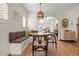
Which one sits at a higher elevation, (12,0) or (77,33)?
(12,0)

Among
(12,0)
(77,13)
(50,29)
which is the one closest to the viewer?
(12,0)

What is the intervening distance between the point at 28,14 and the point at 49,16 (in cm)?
66

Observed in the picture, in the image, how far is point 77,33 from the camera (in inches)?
202

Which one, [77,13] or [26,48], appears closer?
[26,48]

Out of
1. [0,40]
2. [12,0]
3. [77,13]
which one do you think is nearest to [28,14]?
[0,40]

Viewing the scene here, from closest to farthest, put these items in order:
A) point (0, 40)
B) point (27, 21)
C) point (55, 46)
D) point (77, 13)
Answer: point (0, 40)
point (27, 21)
point (55, 46)
point (77, 13)

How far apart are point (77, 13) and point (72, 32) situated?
851mm

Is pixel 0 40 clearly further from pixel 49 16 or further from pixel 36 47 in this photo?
pixel 49 16

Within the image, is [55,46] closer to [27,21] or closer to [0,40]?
[27,21]

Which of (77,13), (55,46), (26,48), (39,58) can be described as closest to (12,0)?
(39,58)

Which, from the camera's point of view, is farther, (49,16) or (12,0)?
(49,16)

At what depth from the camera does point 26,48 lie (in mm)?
3455

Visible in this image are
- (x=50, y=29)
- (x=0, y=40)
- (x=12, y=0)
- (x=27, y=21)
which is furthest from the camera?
(x=50, y=29)

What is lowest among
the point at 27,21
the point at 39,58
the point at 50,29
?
the point at 39,58
